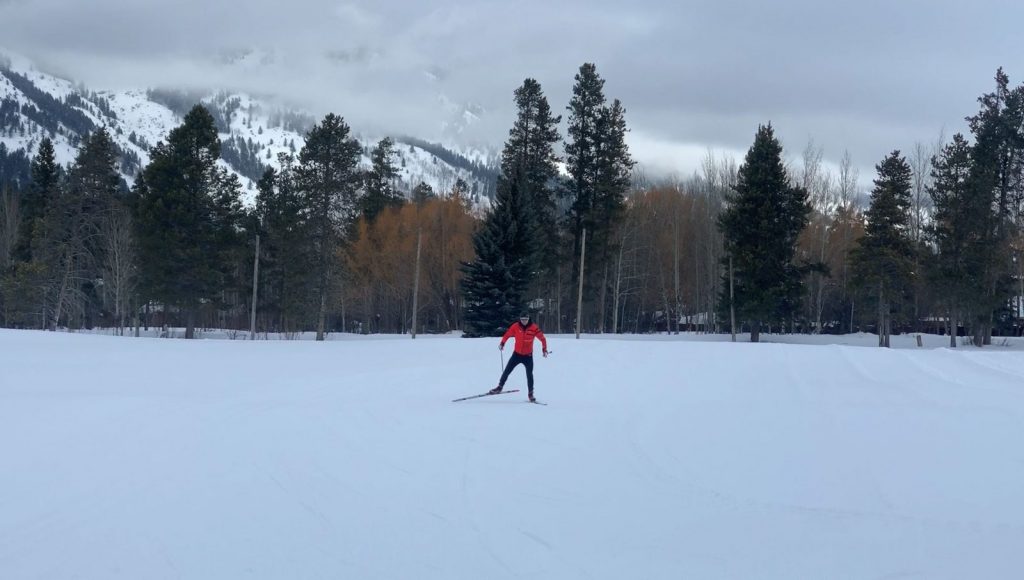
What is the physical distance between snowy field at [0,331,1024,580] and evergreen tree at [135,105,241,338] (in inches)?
1208

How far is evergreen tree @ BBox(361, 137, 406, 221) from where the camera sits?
69.4 m

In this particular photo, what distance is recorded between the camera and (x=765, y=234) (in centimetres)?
4859

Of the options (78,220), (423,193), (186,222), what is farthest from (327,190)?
(423,193)

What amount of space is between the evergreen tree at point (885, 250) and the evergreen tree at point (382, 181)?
37.7 m

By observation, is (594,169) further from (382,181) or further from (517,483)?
(517,483)

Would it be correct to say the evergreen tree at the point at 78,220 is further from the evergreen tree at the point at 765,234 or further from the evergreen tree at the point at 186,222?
the evergreen tree at the point at 765,234

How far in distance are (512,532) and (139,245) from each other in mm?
47251

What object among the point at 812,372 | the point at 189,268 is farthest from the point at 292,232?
the point at 812,372

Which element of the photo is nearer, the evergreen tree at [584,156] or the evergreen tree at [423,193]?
the evergreen tree at [584,156]

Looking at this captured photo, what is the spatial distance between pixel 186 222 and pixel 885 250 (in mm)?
39906

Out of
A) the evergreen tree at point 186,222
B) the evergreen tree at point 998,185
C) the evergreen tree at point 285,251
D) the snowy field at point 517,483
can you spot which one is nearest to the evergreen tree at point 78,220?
the evergreen tree at point 186,222

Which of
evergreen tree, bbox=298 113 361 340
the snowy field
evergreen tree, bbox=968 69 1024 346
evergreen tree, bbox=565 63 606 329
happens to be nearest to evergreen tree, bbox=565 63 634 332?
evergreen tree, bbox=565 63 606 329

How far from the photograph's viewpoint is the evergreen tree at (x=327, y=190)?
2031 inches

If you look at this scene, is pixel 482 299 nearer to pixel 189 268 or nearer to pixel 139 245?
pixel 189 268
